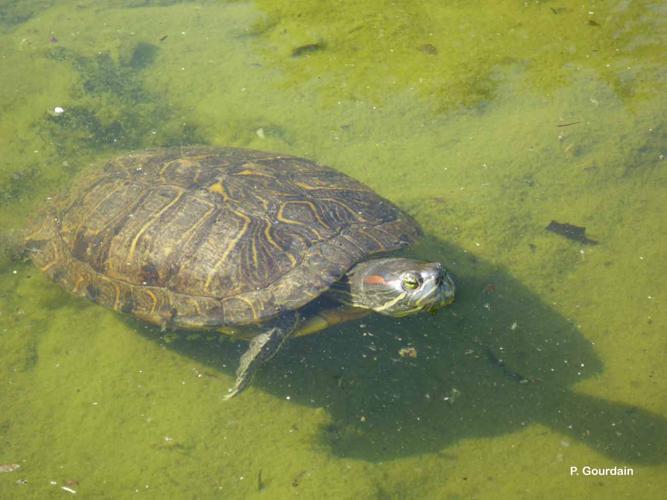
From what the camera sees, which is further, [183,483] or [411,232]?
[411,232]

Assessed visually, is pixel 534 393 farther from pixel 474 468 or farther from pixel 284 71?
pixel 284 71

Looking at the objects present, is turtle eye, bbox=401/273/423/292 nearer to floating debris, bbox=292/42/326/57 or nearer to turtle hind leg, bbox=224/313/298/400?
turtle hind leg, bbox=224/313/298/400

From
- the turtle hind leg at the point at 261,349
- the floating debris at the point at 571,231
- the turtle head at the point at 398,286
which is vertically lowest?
the floating debris at the point at 571,231

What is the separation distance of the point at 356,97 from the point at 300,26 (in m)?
1.63

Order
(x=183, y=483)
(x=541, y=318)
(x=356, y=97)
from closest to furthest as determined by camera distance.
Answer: (x=183, y=483), (x=541, y=318), (x=356, y=97)

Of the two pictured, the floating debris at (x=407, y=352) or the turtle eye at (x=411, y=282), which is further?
the floating debris at (x=407, y=352)

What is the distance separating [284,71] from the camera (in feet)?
24.6

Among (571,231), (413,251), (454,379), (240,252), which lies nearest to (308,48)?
(413,251)

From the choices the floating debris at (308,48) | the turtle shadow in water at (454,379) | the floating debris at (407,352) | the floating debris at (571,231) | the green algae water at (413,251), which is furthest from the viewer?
the floating debris at (308,48)

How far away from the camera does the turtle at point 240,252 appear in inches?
177

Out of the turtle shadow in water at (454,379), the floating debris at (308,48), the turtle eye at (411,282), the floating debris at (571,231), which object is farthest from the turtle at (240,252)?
the floating debris at (308,48)

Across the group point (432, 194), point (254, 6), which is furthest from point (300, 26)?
point (432, 194)

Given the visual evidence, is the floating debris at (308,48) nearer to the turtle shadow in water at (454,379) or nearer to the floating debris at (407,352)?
the turtle shadow in water at (454,379)

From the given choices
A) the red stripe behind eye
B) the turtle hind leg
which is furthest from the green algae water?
the red stripe behind eye
